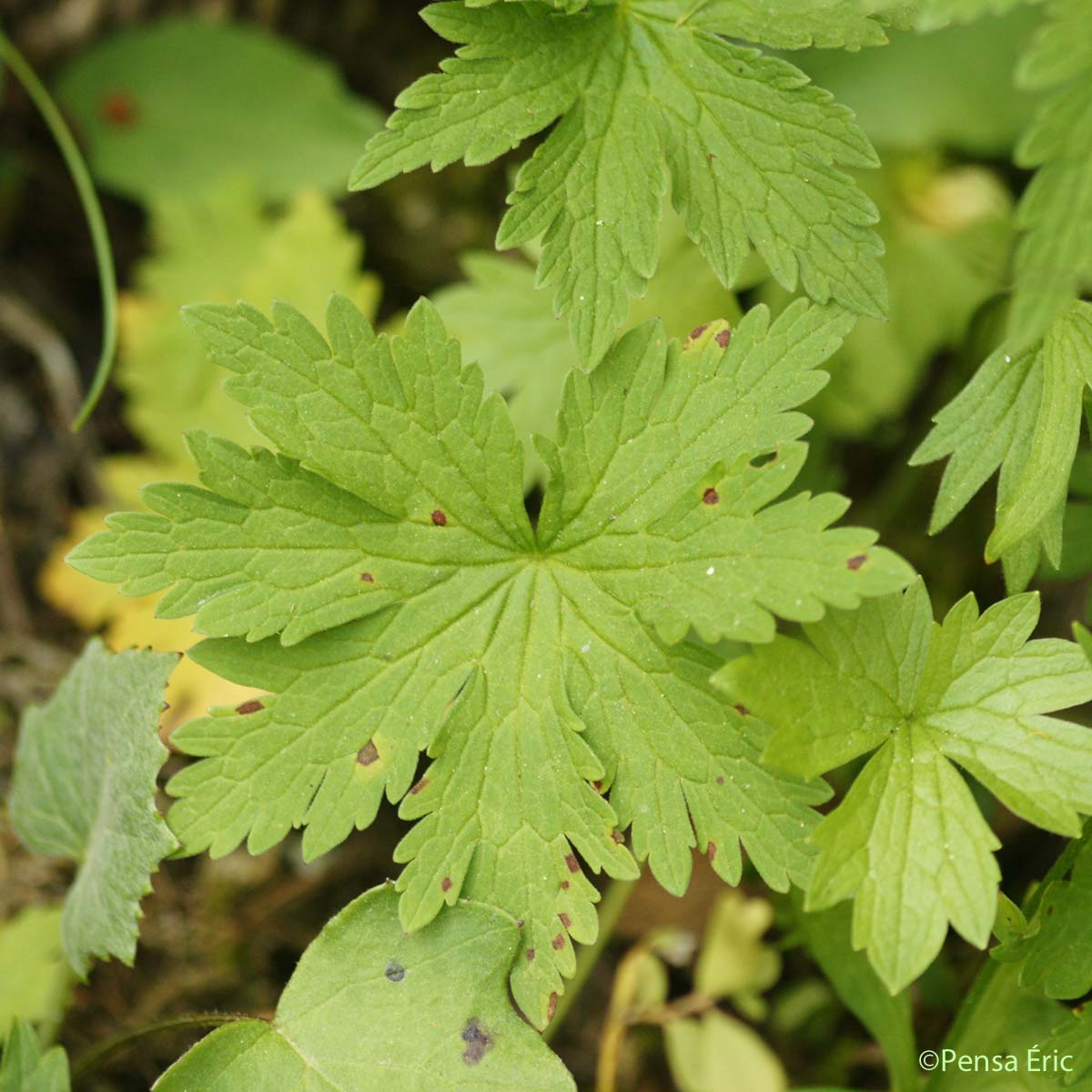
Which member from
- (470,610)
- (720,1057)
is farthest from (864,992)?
(470,610)

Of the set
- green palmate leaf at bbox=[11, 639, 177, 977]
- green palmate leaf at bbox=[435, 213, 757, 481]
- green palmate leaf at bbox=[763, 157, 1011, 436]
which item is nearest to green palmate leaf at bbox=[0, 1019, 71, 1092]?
green palmate leaf at bbox=[11, 639, 177, 977]

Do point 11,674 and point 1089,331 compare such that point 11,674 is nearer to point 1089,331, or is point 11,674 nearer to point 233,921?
point 233,921

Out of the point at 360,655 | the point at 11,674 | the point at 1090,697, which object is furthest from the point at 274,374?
the point at 11,674

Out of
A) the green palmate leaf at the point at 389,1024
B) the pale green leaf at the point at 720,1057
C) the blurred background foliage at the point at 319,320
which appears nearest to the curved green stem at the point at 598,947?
the blurred background foliage at the point at 319,320

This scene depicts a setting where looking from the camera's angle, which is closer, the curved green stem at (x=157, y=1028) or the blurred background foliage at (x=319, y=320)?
the curved green stem at (x=157, y=1028)

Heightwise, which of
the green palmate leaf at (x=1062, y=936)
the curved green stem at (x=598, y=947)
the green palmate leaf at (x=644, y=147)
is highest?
the green palmate leaf at (x=644, y=147)

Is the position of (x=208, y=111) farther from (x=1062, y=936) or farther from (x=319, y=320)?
(x=1062, y=936)

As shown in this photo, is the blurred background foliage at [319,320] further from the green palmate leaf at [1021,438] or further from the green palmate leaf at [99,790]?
the green palmate leaf at [1021,438]
